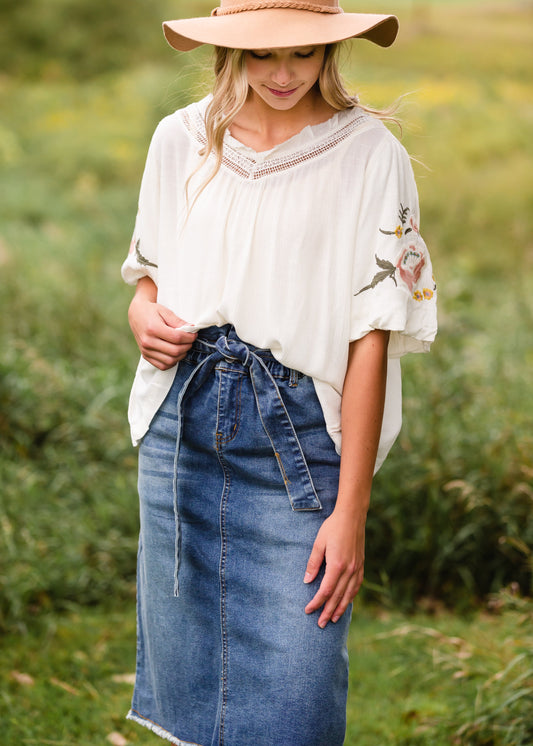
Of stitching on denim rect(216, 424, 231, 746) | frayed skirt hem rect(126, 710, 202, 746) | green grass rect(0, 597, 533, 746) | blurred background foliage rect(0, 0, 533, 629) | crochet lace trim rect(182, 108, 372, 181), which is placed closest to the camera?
crochet lace trim rect(182, 108, 372, 181)

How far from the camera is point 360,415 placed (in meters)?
1.67

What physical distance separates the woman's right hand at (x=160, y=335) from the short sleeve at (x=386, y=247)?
349mm

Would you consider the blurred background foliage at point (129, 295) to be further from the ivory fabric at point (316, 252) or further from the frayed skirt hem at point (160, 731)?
the frayed skirt hem at point (160, 731)

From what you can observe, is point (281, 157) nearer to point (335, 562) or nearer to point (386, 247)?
point (386, 247)

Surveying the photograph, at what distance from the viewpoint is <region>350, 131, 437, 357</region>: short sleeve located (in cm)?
163

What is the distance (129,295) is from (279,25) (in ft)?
14.6

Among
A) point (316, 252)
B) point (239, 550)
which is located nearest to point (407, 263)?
point (316, 252)

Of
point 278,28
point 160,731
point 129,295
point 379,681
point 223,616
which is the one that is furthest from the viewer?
point 129,295

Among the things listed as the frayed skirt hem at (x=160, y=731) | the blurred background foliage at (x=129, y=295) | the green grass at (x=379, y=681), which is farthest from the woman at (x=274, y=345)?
the green grass at (x=379, y=681)

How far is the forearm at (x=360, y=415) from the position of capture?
1.67m

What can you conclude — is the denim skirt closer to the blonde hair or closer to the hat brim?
the blonde hair

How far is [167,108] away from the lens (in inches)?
317

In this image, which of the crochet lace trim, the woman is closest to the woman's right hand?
the woman

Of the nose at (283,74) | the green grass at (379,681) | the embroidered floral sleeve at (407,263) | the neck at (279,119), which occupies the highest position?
the nose at (283,74)
